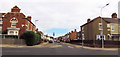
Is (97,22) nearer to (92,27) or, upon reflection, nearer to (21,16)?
(92,27)

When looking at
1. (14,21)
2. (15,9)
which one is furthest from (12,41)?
(15,9)

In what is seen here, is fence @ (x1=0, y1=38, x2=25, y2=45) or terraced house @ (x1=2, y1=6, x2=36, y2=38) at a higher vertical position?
terraced house @ (x1=2, y1=6, x2=36, y2=38)

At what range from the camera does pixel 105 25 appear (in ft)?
127

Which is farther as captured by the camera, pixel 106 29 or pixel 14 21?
pixel 14 21

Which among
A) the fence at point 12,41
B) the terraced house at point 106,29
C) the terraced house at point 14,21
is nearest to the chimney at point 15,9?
the terraced house at point 14,21

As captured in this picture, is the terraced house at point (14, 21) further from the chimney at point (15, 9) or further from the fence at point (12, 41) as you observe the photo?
the fence at point (12, 41)

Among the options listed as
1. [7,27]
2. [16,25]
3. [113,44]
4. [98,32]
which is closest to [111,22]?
[98,32]

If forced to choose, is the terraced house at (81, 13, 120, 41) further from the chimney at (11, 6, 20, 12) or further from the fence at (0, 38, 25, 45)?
the chimney at (11, 6, 20, 12)

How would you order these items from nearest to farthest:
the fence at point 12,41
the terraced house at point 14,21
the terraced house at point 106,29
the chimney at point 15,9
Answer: the fence at point 12,41 < the terraced house at point 106,29 < the terraced house at point 14,21 < the chimney at point 15,9

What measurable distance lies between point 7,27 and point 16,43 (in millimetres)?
11856

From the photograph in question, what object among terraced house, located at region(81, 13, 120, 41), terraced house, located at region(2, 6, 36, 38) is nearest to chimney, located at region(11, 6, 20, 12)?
terraced house, located at region(2, 6, 36, 38)

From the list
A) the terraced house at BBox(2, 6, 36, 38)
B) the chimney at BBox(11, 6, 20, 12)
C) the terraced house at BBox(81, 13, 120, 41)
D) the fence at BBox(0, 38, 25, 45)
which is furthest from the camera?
the chimney at BBox(11, 6, 20, 12)

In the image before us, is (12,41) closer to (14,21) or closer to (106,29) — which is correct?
(14,21)

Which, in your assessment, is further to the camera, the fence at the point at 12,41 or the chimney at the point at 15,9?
the chimney at the point at 15,9
